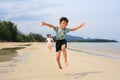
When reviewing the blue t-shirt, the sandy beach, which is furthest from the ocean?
the blue t-shirt

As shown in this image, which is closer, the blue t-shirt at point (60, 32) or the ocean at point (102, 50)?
the blue t-shirt at point (60, 32)

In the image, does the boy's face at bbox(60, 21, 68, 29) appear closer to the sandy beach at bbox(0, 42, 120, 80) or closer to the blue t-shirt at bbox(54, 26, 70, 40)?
the blue t-shirt at bbox(54, 26, 70, 40)

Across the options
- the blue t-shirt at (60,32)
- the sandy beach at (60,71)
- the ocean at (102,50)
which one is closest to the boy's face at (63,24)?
the blue t-shirt at (60,32)

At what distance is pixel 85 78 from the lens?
→ 8.91 metres

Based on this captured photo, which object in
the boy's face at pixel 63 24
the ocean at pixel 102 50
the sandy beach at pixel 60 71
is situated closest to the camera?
the sandy beach at pixel 60 71

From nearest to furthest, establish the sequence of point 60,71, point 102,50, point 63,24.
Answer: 1. point 63,24
2. point 60,71
3. point 102,50

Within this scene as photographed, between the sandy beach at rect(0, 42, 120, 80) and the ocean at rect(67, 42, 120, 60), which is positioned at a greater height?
the sandy beach at rect(0, 42, 120, 80)

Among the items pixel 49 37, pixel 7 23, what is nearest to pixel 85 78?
pixel 49 37

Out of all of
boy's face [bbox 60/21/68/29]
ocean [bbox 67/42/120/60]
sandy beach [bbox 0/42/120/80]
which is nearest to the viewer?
sandy beach [bbox 0/42/120/80]

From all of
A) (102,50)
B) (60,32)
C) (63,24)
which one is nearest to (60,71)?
(60,32)

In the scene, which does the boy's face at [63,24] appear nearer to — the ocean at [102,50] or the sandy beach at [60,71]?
the sandy beach at [60,71]

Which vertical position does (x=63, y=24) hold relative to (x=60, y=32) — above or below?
above

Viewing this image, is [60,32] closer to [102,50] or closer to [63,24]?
[63,24]

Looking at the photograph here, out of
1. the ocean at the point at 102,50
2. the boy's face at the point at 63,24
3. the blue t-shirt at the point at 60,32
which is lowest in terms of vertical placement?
the ocean at the point at 102,50
